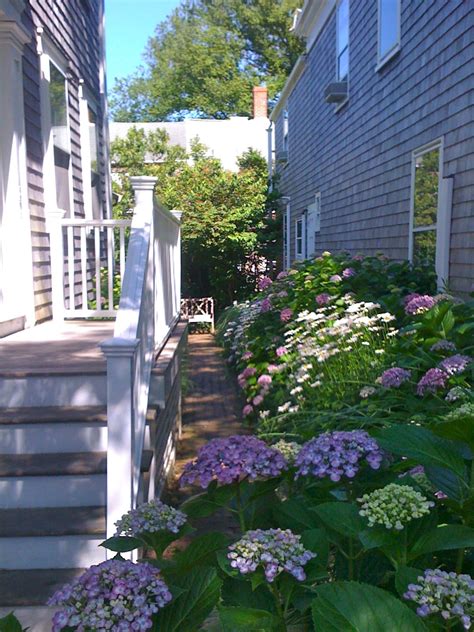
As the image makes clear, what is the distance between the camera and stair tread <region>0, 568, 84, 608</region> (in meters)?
2.93

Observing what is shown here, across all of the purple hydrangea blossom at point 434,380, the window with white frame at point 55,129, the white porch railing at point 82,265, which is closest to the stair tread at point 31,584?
the purple hydrangea blossom at point 434,380

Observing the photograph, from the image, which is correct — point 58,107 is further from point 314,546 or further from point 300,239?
point 300,239

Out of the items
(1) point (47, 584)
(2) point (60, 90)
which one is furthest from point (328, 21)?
(1) point (47, 584)

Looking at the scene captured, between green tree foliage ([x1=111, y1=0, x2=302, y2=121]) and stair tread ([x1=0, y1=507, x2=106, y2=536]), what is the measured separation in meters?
37.0

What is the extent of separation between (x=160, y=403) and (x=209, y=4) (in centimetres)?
4173

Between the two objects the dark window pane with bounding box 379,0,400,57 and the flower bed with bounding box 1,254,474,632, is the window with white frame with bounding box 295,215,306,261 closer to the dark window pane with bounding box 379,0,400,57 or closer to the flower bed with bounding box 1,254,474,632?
the dark window pane with bounding box 379,0,400,57

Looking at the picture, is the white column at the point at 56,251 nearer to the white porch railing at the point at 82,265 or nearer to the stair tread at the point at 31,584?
the white porch railing at the point at 82,265

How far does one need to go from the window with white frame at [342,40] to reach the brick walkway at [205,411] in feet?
17.6

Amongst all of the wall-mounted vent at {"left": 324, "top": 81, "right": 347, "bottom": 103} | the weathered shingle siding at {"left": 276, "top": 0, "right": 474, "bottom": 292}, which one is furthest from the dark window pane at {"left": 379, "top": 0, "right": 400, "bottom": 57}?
the wall-mounted vent at {"left": 324, "top": 81, "right": 347, "bottom": 103}

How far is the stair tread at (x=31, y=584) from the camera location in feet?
9.61

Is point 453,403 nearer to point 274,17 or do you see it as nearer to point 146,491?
point 146,491

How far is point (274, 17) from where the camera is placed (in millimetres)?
37312

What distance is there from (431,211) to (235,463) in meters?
6.02

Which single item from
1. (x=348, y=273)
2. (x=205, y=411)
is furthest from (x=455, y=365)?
(x=205, y=411)
